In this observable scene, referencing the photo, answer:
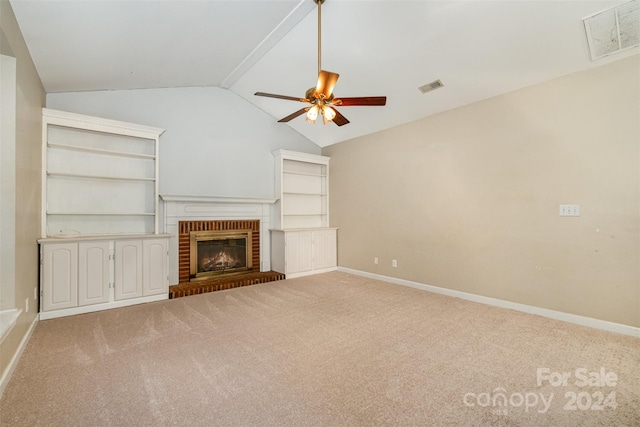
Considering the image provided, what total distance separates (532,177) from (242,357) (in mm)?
A: 3651

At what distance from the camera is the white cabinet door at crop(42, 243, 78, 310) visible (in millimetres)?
3090

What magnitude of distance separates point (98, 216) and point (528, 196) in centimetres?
553

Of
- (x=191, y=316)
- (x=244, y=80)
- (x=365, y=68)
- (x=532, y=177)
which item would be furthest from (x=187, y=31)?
(x=532, y=177)

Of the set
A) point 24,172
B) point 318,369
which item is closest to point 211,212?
point 24,172

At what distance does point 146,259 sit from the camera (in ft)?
12.3

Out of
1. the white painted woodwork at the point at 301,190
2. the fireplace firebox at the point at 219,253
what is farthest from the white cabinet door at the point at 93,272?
the white painted woodwork at the point at 301,190

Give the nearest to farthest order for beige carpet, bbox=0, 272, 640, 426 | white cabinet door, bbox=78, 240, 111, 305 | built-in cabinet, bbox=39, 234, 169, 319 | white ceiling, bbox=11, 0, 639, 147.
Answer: beige carpet, bbox=0, 272, 640, 426 → white ceiling, bbox=11, 0, 639, 147 → built-in cabinet, bbox=39, 234, 169, 319 → white cabinet door, bbox=78, 240, 111, 305

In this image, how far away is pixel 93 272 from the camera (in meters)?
3.38

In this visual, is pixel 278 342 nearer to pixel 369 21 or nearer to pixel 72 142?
pixel 369 21

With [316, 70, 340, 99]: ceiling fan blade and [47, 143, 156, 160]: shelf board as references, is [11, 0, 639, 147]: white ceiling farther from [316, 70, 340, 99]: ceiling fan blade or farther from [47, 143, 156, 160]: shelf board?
[316, 70, 340, 99]: ceiling fan blade

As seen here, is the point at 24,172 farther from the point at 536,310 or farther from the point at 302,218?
the point at 536,310

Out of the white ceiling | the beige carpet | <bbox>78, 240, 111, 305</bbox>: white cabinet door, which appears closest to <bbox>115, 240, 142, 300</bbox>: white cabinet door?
<bbox>78, 240, 111, 305</bbox>: white cabinet door

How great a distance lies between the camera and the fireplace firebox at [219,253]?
4.57m

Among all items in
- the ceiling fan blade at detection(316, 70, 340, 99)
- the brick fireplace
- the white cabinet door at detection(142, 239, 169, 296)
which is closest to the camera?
the ceiling fan blade at detection(316, 70, 340, 99)
